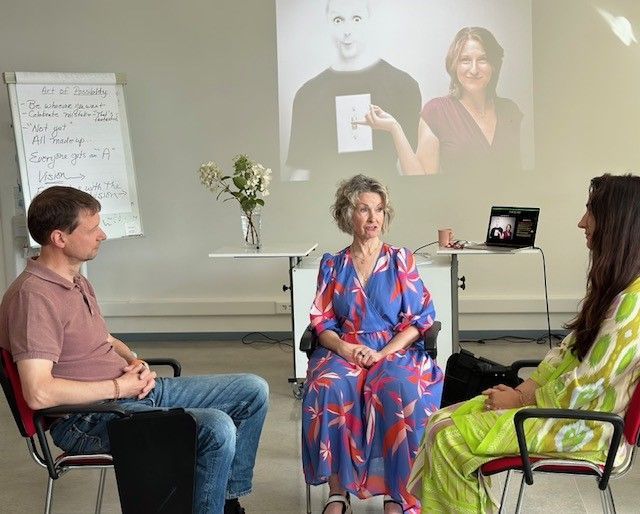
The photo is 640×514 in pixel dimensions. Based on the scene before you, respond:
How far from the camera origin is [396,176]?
5.72m

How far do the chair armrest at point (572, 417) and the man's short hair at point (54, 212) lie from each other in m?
1.42

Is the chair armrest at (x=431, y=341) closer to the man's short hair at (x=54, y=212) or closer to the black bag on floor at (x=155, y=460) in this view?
the black bag on floor at (x=155, y=460)

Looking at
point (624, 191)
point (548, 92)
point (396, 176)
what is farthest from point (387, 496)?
point (548, 92)

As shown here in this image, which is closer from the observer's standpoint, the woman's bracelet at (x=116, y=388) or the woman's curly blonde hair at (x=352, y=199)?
the woman's bracelet at (x=116, y=388)

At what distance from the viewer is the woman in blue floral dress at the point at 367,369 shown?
291 centimetres

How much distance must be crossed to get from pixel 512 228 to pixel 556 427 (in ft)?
7.60

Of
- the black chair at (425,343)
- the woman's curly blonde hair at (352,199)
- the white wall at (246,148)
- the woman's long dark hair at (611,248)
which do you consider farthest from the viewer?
the white wall at (246,148)

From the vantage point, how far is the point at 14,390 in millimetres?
2410

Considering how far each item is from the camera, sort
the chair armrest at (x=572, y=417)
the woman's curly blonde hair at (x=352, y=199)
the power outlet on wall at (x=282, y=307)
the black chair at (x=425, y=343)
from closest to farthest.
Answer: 1. the chair armrest at (x=572, y=417)
2. the black chair at (x=425, y=343)
3. the woman's curly blonde hair at (x=352, y=199)
4. the power outlet on wall at (x=282, y=307)

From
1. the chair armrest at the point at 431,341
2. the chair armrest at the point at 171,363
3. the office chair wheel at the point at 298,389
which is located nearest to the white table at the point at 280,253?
the office chair wheel at the point at 298,389

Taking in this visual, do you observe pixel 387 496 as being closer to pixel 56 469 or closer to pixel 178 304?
pixel 56 469

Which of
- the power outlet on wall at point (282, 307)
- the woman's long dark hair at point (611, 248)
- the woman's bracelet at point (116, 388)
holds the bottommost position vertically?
the power outlet on wall at point (282, 307)

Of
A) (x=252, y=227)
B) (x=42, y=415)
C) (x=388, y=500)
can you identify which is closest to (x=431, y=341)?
(x=388, y=500)

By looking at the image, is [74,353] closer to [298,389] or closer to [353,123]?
[298,389]
